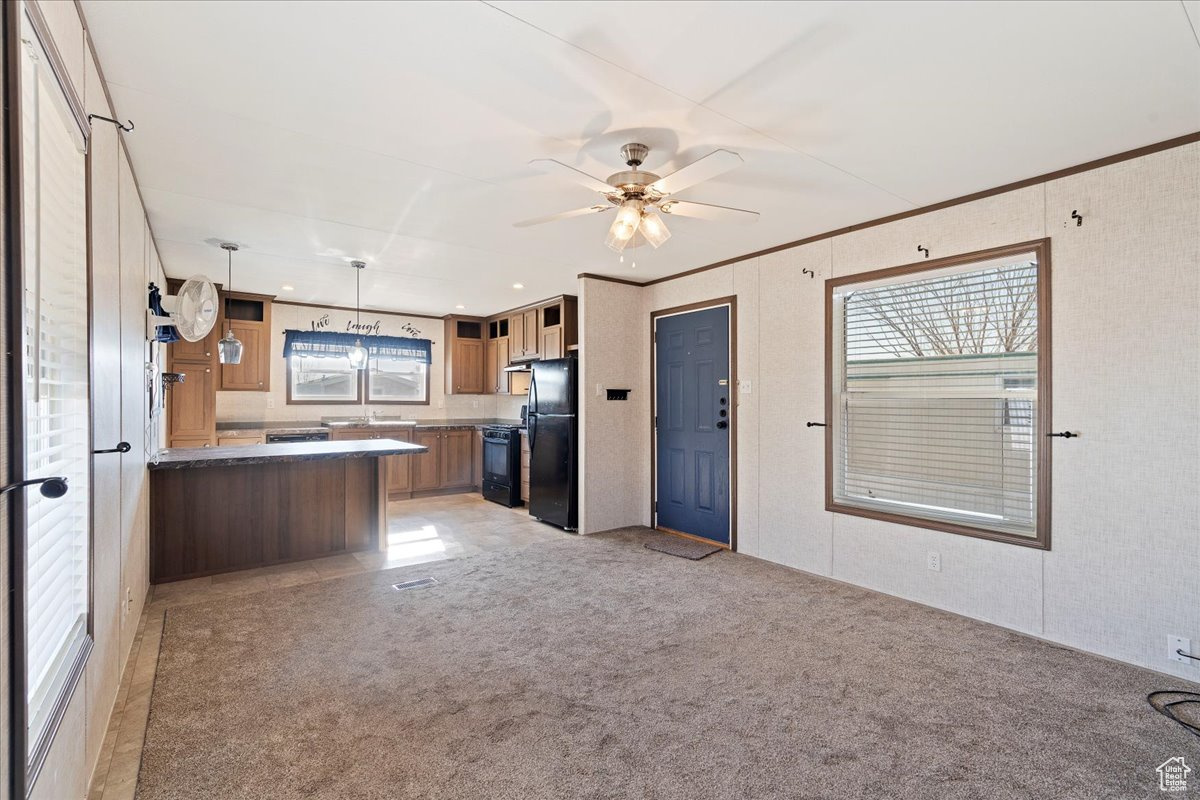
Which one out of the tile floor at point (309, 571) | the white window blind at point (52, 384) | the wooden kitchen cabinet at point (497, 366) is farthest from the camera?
the wooden kitchen cabinet at point (497, 366)

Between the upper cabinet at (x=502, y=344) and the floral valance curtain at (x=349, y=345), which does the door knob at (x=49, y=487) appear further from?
the floral valance curtain at (x=349, y=345)

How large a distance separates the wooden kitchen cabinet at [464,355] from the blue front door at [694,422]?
3.19 metres

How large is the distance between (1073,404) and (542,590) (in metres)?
3.10

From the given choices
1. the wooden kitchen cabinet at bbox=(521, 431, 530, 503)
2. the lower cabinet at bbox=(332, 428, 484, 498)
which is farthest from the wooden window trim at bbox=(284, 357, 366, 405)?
the wooden kitchen cabinet at bbox=(521, 431, 530, 503)

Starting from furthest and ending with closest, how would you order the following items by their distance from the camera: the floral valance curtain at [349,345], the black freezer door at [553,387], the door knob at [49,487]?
the floral valance curtain at [349,345] → the black freezer door at [553,387] → the door knob at [49,487]

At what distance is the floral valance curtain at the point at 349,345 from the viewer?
21.5 feet

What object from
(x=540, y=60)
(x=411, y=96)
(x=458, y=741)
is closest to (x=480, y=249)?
(x=411, y=96)

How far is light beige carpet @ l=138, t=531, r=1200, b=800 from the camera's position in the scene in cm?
183

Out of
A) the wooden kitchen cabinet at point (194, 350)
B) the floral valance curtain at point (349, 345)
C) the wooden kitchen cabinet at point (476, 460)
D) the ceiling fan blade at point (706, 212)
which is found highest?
the ceiling fan blade at point (706, 212)

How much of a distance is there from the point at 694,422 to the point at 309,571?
10.5ft

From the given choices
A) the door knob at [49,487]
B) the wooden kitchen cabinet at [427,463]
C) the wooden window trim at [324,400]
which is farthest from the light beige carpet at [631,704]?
the wooden window trim at [324,400]

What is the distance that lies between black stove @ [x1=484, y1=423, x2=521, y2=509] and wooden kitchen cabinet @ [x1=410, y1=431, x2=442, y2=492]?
0.68 metres

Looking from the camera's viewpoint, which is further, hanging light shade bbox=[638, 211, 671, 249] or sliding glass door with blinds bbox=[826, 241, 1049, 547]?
sliding glass door with blinds bbox=[826, 241, 1049, 547]

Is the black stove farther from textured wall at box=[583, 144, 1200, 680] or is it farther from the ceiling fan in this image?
the ceiling fan
